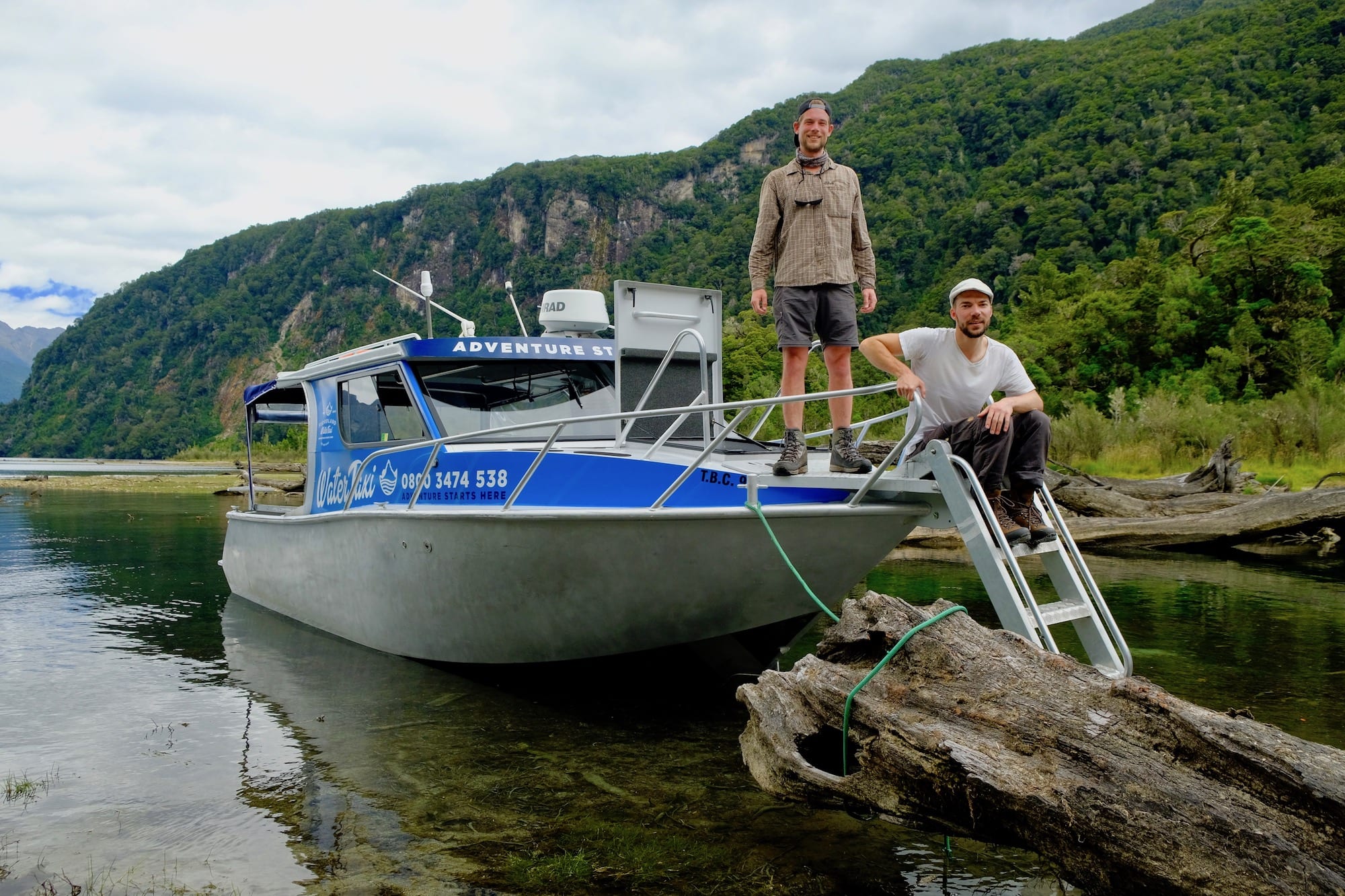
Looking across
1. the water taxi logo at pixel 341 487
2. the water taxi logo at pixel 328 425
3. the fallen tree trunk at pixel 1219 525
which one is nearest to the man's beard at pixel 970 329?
the water taxi logo at pixel 341 487

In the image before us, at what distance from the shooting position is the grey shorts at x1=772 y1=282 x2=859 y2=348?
16.3ft

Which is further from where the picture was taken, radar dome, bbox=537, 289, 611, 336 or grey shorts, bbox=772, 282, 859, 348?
radar dome, bbox=537, 289, 611, 336

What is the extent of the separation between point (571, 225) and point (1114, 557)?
12584cm

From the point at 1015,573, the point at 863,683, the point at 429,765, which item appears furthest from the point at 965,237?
the point at 863,683

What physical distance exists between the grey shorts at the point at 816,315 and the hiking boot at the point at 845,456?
47 cm

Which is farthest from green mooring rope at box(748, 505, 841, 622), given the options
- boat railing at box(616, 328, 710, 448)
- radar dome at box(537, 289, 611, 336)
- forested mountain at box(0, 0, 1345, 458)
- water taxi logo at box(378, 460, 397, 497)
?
forested mountain at box(0, 0, 1345, 458)

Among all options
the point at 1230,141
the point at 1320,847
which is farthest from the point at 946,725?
the point at 1230,141

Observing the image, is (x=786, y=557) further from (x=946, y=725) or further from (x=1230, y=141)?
(x=1230, y=141)

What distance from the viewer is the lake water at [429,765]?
11.5 feet

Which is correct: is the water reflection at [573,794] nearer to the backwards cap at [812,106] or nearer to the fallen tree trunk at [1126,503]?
the backwards cap at [812,106]

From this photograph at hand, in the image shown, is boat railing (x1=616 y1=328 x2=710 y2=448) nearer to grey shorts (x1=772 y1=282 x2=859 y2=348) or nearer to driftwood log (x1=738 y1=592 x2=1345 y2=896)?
grey shorts (x1=772 y1=282 x2=859 y2=348)

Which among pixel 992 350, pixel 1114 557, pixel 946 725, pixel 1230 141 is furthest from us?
pixel 1230 141

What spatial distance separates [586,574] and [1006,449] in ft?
7.56

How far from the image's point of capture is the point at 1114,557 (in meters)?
12.4
